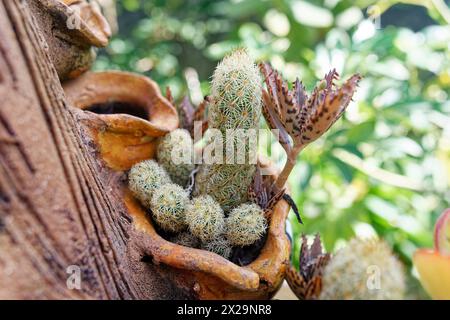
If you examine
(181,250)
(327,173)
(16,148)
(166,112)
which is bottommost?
(327,173)

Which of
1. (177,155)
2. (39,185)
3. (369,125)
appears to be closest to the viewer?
(39,185)

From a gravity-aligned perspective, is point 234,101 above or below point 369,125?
above

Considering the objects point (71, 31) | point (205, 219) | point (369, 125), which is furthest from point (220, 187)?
point (369, 125)

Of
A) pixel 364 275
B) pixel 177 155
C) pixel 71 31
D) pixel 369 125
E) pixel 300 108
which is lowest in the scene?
pixel 369 125

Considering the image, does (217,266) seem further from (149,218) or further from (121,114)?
(121,114)

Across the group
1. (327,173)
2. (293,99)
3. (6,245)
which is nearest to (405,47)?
(327,173)

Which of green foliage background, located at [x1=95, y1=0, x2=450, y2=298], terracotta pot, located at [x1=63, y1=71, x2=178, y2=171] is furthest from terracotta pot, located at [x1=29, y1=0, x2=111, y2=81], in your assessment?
green foliage background, located at [x1=95, y1=0, x2=450, y2=298]

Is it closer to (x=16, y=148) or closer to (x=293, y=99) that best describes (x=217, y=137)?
(x=293, y=99)
